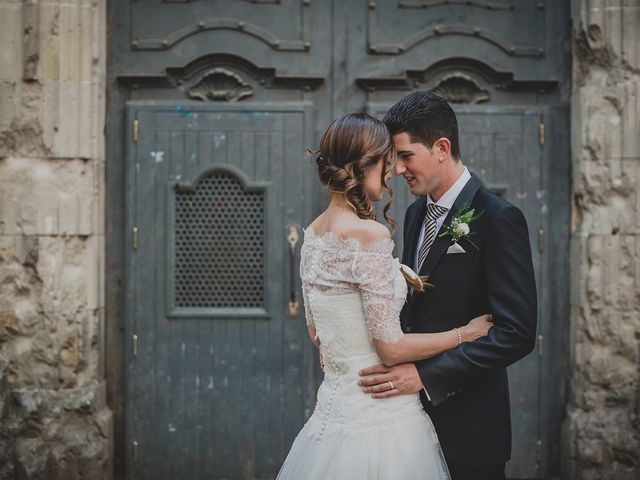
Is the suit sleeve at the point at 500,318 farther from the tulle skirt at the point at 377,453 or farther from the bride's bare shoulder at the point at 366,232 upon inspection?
A: the bride's bare shoulder at the point at 366,232

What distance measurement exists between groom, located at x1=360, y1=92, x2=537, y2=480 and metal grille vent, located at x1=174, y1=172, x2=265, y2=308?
2.04m

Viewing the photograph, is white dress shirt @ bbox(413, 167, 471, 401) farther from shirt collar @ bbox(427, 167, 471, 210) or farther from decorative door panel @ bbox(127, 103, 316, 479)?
decorative door panel @ bbox(127, 103, 316, 479)

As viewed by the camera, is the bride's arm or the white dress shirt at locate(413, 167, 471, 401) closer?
the bride's arm

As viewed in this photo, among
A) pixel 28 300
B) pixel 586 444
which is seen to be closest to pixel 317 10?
pixel 28 300

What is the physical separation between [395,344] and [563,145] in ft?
9.42

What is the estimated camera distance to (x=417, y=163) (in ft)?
9.93

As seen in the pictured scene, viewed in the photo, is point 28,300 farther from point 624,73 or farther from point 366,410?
point 624,73

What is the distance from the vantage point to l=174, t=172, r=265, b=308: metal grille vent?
5.01 meters

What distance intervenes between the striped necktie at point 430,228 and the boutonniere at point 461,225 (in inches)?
6.4

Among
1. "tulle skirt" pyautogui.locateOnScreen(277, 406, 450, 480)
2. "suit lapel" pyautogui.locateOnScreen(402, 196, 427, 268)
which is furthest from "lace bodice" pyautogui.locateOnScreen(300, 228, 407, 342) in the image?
"suit lapel" pyautogui.locateOnScreen(402, 196, 427, 268)

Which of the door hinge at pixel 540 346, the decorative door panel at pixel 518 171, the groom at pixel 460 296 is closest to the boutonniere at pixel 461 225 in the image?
the groom at pixel 460 296

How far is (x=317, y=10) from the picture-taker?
5.01 metres

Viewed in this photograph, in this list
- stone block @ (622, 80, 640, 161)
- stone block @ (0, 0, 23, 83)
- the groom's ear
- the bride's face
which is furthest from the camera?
stone block @ (622, 80, 640, 161)

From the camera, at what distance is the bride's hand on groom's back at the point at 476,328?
281 centimetres
